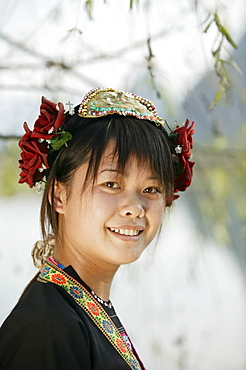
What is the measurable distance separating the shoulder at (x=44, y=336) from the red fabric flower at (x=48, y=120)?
16.9 inches

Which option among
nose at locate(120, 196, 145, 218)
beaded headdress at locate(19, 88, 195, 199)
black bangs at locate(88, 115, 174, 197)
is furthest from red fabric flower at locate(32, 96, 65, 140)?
nose at locate(120, 196, 145, 218)

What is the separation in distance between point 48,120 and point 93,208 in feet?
0.92

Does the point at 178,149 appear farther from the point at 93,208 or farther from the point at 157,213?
the point at 93,208

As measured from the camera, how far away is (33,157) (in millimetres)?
1647

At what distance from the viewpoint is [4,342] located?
133cm

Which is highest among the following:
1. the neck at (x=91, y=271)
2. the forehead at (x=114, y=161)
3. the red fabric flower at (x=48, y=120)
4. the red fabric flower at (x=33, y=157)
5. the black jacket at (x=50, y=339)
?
the red fabric flower at (x=48, y=120)

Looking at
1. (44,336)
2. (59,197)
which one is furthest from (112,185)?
(44,336)

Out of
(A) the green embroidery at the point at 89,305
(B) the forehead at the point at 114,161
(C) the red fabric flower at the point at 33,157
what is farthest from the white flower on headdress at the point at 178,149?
(A) the green embroidery at the point at 89,305

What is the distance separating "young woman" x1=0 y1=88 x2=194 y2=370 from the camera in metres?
1.37

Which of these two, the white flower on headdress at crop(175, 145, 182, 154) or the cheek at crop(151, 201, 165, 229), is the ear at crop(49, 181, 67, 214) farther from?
the white flower on headdress at crop(175, 145, 182, 154)

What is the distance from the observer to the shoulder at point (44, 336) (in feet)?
4.21

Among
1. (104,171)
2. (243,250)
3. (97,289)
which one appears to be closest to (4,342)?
(97,289)

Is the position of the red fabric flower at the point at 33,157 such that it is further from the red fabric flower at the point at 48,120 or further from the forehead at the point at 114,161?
the forehead at the point at 114,161

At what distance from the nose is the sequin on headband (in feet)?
0.73
